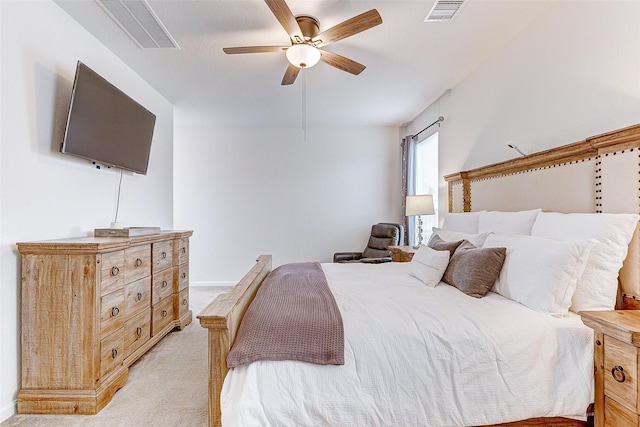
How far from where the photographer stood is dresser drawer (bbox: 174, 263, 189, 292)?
322 centimetres

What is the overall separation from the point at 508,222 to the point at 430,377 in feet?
4.76

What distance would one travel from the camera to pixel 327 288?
6.50 ft

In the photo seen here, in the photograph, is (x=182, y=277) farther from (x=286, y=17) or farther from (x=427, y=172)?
(x=427, y=172)

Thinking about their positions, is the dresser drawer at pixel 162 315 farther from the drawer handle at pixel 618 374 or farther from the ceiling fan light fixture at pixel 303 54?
the drawer handle at pixel 618 374

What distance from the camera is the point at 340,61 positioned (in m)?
2.42

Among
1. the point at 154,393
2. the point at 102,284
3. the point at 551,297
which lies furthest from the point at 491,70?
the point at 154,393

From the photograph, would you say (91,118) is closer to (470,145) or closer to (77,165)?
(77,165)

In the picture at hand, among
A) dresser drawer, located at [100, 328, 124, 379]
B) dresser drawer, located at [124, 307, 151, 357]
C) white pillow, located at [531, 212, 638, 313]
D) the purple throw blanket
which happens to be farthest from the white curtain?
dresser drawer, located at [100, 328, 124, 379]

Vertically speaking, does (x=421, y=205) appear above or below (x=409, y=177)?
below

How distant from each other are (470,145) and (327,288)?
2344 mm

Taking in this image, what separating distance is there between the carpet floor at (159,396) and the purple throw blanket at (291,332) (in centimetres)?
84

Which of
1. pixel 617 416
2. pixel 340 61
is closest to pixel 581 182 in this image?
pixel 617 416

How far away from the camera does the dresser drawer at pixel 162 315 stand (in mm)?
2754

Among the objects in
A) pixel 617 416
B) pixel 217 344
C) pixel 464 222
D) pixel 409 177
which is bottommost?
pixel 617 416
